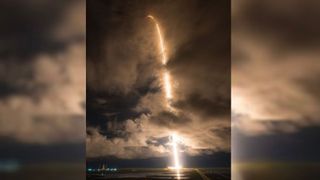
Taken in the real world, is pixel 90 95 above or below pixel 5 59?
below

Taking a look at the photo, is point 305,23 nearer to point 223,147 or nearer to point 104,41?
point 223,147

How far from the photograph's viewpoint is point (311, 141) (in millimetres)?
2889

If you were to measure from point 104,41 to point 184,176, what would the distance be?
1.11 metres

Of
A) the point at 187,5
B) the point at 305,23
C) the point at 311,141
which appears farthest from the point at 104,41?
the point at 311,141

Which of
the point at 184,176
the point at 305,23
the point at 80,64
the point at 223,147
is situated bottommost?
the point at 184,176

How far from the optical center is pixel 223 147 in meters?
2.93

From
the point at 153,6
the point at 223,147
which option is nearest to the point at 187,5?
the point at 153,6

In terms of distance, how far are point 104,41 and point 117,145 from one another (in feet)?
2.45

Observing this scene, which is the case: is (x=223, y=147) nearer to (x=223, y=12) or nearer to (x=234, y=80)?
(x=234, y=80)

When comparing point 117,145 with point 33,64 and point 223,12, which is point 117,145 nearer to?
point 33,64

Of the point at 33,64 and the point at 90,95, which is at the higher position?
the point at 33,64

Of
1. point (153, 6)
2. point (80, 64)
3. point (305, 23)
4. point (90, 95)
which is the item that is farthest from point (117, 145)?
point (305, 23)

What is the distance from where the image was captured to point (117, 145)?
9.76 ft

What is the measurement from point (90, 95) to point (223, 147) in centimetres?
101
